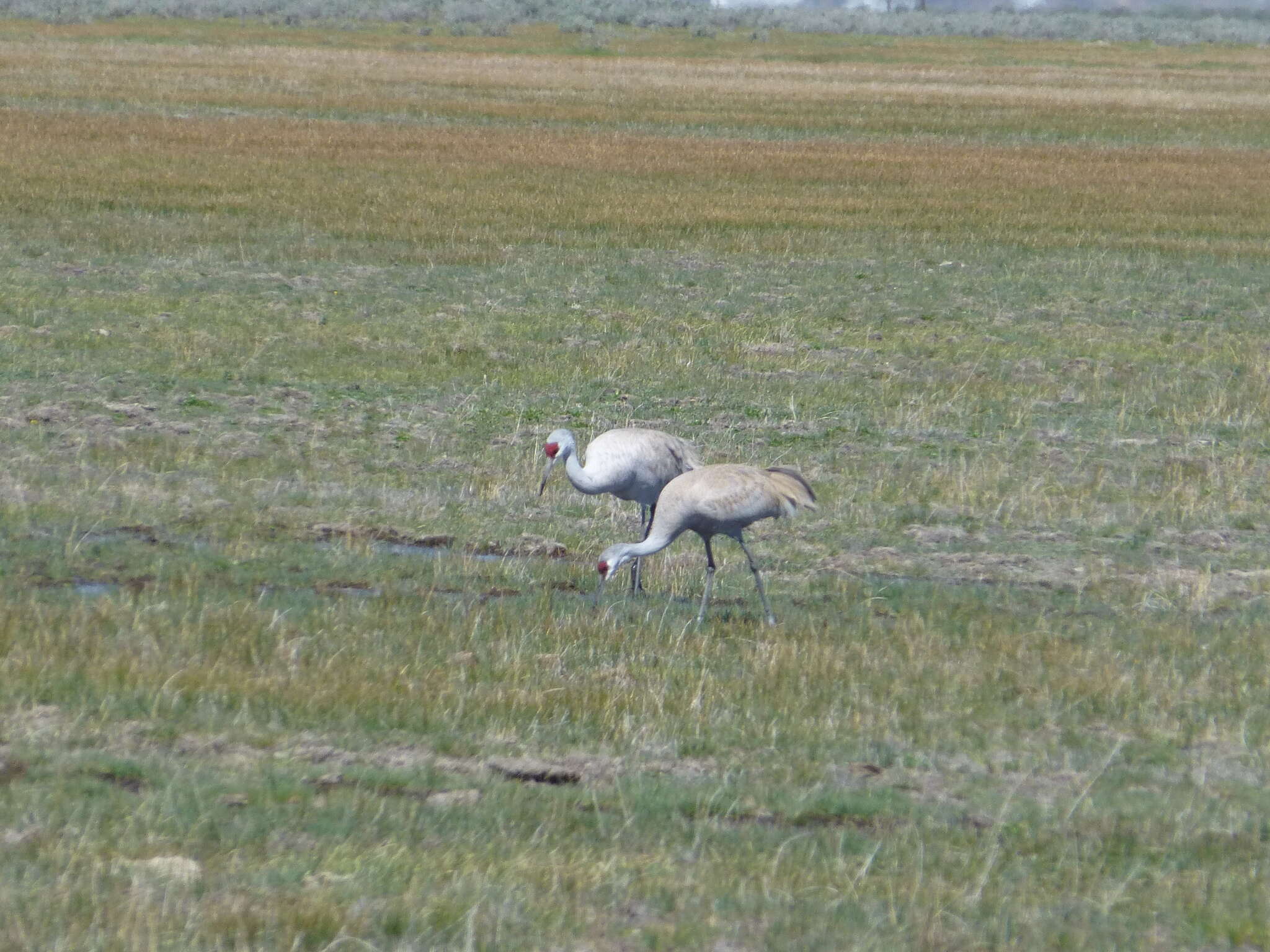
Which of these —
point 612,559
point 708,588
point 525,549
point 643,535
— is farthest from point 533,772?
point 643,535

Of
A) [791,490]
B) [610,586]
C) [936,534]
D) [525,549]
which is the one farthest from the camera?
[936,534]

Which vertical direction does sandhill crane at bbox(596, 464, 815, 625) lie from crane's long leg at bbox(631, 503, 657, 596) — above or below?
above

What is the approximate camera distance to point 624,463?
10.4m

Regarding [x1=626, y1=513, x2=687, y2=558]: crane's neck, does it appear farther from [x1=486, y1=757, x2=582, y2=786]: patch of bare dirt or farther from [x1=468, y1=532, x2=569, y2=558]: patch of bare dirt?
[x1=486, y1=757, x2=582, y2=786]: patch of bare dirt

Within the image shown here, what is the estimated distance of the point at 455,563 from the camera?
406 inches

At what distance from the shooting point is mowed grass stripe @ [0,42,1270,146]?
42.8 m

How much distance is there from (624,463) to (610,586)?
30.5 inches

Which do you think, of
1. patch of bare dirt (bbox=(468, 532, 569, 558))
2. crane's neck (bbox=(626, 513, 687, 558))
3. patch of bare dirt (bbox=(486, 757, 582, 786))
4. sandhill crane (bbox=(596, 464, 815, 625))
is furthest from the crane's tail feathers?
patch of bare dirt (bbox=(486, 757, 582, 786))

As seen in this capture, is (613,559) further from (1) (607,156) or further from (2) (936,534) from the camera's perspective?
(1) (607,156)

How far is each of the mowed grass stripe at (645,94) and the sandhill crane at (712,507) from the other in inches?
1285

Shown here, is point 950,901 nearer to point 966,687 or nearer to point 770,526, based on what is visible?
point 966,687

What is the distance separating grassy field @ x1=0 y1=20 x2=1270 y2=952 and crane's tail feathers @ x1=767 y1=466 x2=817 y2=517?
630mm

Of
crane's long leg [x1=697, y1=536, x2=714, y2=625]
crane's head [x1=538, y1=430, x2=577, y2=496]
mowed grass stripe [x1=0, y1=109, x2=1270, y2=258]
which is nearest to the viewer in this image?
crane's long leg [x1=697, y1=536, x2=714, y2=625]

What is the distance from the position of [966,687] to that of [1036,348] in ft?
38.4
